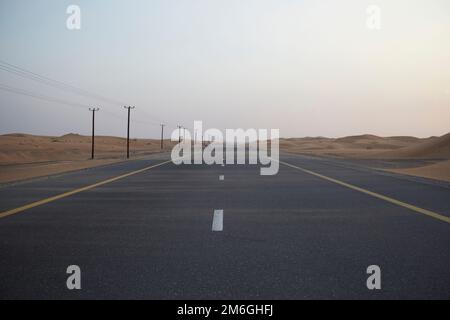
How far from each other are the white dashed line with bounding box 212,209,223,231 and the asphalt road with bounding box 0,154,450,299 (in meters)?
0.12

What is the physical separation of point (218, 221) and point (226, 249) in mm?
2275

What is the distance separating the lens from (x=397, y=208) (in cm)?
1008

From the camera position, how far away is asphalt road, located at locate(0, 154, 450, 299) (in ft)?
14.6

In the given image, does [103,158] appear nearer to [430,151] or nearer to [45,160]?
[45,160]

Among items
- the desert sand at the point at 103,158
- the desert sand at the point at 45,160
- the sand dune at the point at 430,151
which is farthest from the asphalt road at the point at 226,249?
the sand dune at the point at 430,151

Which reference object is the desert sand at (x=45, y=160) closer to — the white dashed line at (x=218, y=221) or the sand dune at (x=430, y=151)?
the white dashed line at (x=218, y=221)

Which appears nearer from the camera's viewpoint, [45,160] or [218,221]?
[218,221]

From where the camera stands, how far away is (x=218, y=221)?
8.34 metres

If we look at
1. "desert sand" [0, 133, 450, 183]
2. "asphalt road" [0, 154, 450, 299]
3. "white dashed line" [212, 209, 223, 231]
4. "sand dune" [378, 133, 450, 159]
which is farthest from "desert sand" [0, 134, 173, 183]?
"sand dune" [378, 133, 450, 159]

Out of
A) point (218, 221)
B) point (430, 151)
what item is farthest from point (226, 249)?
point (430, 151)

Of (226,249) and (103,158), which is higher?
(103,158)
